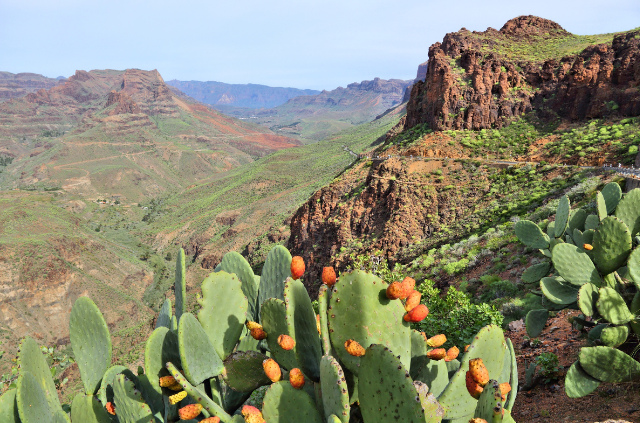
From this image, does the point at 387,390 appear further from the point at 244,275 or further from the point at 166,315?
the point at 166,315

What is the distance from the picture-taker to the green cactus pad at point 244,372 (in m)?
2.41

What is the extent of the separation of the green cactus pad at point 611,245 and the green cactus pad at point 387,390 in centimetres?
358

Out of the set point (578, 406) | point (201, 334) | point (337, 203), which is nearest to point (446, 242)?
point (337, 203)

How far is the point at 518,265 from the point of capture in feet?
46.0

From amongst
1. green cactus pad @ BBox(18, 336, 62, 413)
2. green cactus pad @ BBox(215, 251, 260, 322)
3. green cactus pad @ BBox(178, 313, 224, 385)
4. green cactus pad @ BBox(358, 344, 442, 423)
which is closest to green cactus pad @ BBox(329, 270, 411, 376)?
green cactus pad @ BBox(358, 344, 442, 423)

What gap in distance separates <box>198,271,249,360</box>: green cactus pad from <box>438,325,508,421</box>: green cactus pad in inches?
58.5

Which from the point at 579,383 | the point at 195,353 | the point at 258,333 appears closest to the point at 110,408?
the point at 195,353

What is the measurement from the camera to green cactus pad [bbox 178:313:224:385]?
2.15 m

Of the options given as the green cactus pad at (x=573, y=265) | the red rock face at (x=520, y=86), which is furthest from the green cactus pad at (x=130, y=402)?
the red rock face at (x=520, y=86)

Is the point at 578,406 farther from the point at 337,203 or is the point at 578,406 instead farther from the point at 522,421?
the point at 337,203

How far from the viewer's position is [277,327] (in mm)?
2346

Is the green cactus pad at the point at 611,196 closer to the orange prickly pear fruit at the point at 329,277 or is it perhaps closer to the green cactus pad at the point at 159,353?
the orange prickly pear fruit at the point at 329,277

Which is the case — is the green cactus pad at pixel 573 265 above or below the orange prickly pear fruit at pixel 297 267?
below

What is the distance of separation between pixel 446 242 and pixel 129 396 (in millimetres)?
19883
